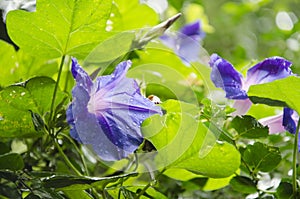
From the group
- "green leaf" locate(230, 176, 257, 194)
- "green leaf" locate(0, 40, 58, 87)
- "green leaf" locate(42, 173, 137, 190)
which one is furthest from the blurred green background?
"green leaf" locate(42, 173, 137, 190)

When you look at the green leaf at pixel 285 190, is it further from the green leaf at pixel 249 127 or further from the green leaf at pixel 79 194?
the green leaf at pixel 79 194

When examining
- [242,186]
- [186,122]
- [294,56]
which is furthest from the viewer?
[294,56]

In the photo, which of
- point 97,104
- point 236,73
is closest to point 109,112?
point 97,104

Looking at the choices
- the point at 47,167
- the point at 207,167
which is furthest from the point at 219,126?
the point at 47,167

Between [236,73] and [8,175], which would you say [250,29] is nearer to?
[236,73]

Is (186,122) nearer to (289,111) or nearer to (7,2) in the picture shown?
(289,111)

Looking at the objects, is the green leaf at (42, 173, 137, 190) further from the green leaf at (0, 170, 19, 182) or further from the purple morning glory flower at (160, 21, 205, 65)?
the purple morning glory flower at (160, 21, 205, 65)
